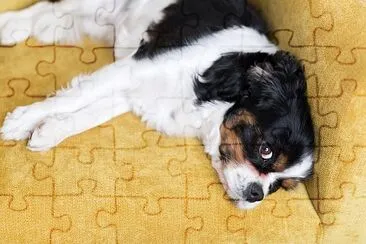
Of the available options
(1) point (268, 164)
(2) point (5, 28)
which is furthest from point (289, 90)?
(2) point (5, 28)

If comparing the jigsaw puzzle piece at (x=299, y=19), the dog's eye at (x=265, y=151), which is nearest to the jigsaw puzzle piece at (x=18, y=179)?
the dog's eye at (x=265, y=151)

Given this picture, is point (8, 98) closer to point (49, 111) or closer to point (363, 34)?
point (49, 111)

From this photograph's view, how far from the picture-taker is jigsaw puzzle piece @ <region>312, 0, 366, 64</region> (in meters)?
2.18

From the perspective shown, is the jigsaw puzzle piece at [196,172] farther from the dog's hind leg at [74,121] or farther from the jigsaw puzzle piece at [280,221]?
the dog's hind leg at [74,121]

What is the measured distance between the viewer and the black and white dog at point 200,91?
2291 millimetres

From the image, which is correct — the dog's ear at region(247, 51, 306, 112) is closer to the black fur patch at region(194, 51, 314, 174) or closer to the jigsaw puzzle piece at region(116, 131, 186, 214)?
the black fur patch at region(194, 51, 314, 174)

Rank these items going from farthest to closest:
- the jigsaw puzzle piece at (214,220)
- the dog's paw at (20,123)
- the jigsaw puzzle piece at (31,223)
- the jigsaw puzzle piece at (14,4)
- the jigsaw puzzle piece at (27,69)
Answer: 1. the jigsaw puzzle piece at (14,4)
2. the jigsaw puzzle piece at (27,69)
3. the dog's paw at (20,123)
4. the jigsaw puzzle piece at (214,220)
5. the jigsaw puzzle piece at (31,223)

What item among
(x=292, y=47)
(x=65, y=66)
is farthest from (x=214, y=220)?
(x=65, y=66)

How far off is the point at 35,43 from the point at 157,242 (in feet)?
3.18

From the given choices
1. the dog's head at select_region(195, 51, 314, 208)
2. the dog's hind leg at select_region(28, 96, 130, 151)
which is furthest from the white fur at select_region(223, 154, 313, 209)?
the dog's hind leg at select_region(28, 96, 130, 151)

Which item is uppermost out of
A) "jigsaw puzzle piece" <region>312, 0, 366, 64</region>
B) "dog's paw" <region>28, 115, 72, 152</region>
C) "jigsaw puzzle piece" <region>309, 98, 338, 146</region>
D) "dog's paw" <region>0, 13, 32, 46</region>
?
"jigsaw puzzle piece" <region>312, 0, 366, 64</region>

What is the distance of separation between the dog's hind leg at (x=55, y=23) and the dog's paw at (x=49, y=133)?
1.34 ft

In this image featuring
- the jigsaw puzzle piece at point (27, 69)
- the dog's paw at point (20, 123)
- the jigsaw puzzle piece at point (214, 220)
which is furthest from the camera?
the jigsaw puzzle piece at point (27, 69)

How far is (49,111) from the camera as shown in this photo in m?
2.41
